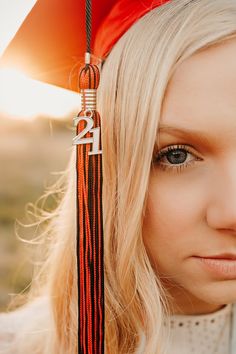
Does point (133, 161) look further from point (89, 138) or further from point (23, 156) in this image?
point (23, 156)

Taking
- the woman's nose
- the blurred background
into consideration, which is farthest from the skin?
the blurred background

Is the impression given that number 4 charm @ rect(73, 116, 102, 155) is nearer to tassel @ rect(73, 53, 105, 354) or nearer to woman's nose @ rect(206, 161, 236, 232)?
tassel @ rect(73, 53, 105, 354)

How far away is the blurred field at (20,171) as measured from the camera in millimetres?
3484

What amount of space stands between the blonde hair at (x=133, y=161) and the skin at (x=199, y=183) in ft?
0.07

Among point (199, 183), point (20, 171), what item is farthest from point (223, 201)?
point (20, 171)

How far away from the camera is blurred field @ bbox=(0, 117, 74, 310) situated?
3484mm

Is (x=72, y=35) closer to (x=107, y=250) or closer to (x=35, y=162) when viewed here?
(x=107, y=250)

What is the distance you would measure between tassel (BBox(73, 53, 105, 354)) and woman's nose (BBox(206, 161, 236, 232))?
6.8 inches

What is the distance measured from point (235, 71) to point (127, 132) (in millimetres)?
200

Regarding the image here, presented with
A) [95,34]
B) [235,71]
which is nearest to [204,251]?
[235,71]

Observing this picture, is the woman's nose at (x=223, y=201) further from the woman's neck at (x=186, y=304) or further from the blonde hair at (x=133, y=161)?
the woman's neck at (x=186, y=304)

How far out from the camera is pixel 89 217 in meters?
1.22

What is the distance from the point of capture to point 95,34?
133 centimetres

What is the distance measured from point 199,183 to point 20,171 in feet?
12.5
